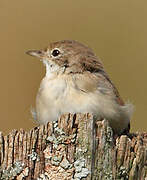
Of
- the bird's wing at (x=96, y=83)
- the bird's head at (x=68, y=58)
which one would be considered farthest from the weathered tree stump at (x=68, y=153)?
the bird's head at (x=68, y=58)

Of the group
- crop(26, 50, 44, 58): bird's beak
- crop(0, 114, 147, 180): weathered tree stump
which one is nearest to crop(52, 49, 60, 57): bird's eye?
crop(26, 50, 44, 58): bird's beak

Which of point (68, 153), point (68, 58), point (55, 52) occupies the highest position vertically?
point (55, 52)

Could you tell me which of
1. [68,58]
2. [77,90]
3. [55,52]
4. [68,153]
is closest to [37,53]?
[55,52]

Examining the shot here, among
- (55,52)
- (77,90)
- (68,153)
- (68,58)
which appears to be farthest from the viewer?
(55,52)

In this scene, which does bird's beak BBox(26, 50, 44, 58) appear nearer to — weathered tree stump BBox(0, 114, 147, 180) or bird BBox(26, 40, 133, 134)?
bird BBox(26, 40, 133, 134)

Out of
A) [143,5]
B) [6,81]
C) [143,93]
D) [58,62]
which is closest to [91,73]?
[58,62]

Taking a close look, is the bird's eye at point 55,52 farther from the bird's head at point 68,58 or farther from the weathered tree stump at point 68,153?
the weathered tree stump at point 68,153

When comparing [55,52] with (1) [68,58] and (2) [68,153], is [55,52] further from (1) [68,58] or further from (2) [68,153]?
(2) [68,153]
